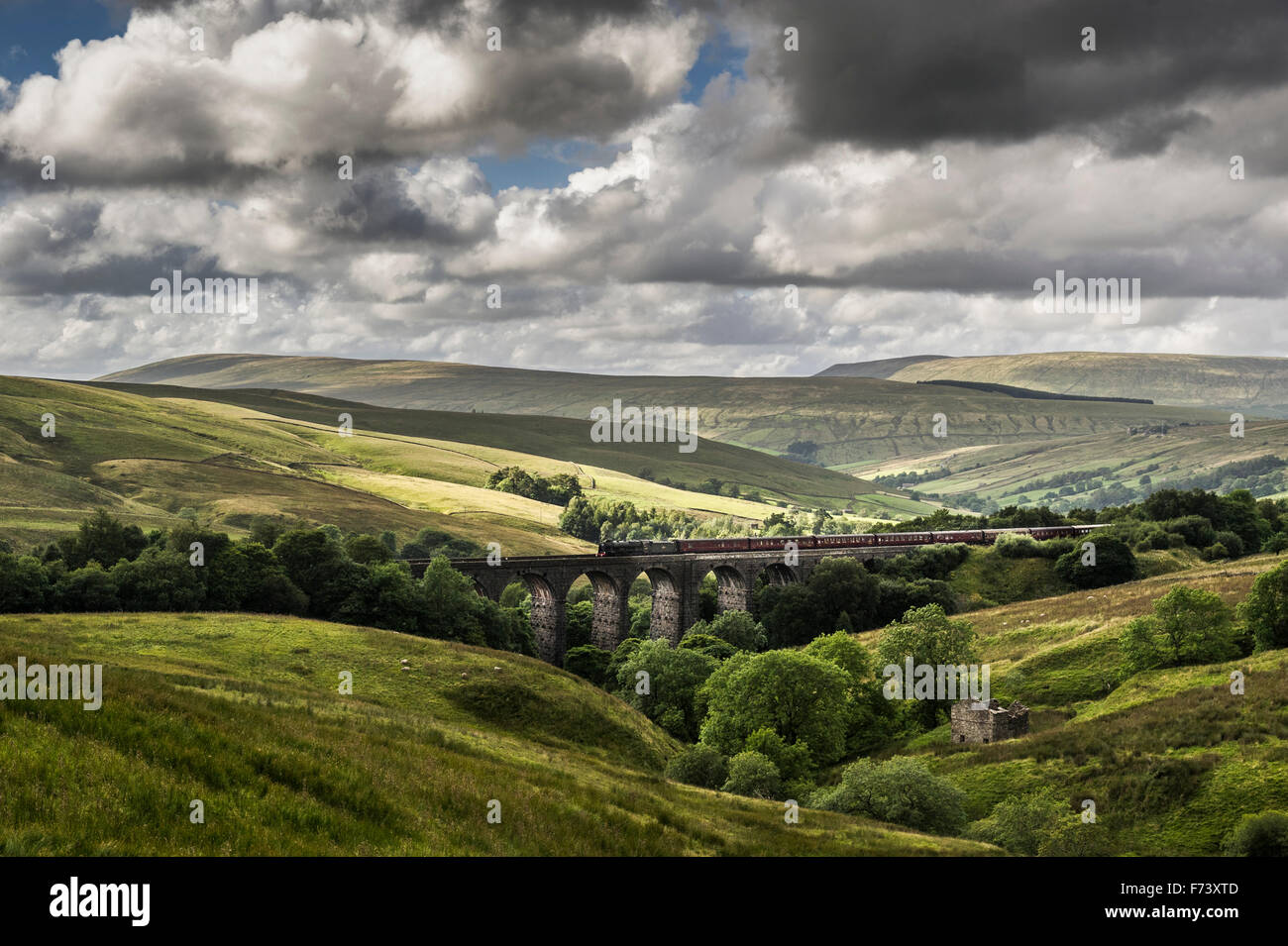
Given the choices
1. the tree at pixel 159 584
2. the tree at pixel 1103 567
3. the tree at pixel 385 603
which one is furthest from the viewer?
the tree at pixel 1103 567

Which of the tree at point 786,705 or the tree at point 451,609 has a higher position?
the tree at point 451,609

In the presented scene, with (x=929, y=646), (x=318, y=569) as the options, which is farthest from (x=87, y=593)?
(x=929, y=646)

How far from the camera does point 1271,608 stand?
51.9 m

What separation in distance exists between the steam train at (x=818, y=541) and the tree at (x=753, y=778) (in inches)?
2424

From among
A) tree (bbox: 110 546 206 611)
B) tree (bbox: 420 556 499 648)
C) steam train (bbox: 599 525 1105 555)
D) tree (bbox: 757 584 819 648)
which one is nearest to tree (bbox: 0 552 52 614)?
tree (bbox: 110 546 206 611)

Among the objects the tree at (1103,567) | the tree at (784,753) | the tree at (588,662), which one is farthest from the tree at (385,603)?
the tree at (1103,567)

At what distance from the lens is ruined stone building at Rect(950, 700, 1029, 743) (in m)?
48.2

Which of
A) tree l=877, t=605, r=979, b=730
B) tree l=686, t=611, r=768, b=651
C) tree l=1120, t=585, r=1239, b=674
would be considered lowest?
tree l=686, t=611, r=768, b=651

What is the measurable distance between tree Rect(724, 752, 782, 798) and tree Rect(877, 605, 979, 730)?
20482 mm

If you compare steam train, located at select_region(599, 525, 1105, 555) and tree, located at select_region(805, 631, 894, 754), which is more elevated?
steam train, located at select_region(599, 525, 1105, 555)

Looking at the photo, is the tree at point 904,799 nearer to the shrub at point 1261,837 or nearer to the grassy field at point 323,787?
the grassy field at point 323,787

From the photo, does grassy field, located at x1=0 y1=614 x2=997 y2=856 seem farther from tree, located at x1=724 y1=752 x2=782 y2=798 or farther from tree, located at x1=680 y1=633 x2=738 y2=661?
tree, located at x1=680 y1=633 x2=738 y2=661

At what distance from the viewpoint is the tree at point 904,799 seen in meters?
34.9
